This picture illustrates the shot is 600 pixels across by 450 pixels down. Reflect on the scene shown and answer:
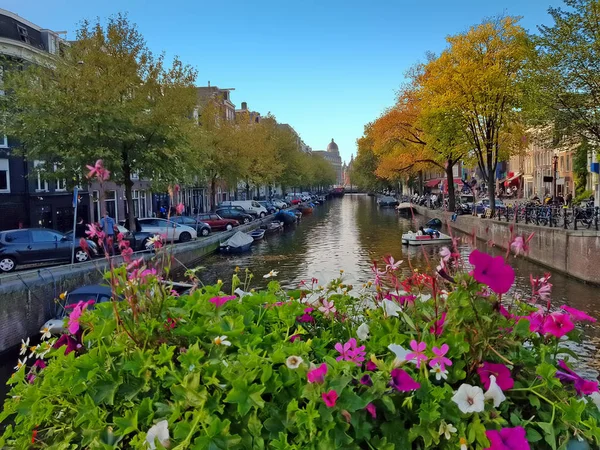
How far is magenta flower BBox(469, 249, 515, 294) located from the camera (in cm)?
223

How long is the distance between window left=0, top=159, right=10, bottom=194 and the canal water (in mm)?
13656

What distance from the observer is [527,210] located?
26625 millimetres

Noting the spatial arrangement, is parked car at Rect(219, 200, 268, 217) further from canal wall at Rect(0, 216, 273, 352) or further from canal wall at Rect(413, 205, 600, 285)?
canal wall at Rect(0, 216, 273, 352)

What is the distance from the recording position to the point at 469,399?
83.9 inches

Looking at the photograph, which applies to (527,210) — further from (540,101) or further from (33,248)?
(33,248)

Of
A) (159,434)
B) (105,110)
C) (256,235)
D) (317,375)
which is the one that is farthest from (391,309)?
(256,235)

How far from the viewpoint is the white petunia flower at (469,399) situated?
209cm

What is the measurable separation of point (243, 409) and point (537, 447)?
1.27 m

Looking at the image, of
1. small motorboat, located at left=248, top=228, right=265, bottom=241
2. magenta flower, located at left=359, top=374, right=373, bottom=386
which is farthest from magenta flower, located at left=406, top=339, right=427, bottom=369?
small motorboat, located at left=248, top=228, right=265, bottom=241

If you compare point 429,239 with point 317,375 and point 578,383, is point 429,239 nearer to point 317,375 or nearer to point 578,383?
point 578,383

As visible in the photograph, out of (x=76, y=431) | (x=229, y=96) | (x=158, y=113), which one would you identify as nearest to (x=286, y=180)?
(x=229, y=96)

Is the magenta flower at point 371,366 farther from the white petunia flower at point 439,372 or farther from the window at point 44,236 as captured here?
the window at point 44,236

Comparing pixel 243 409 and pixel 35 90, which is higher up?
pixel 35 90

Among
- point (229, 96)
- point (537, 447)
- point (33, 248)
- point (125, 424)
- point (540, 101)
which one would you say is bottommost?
point (33, 248)
